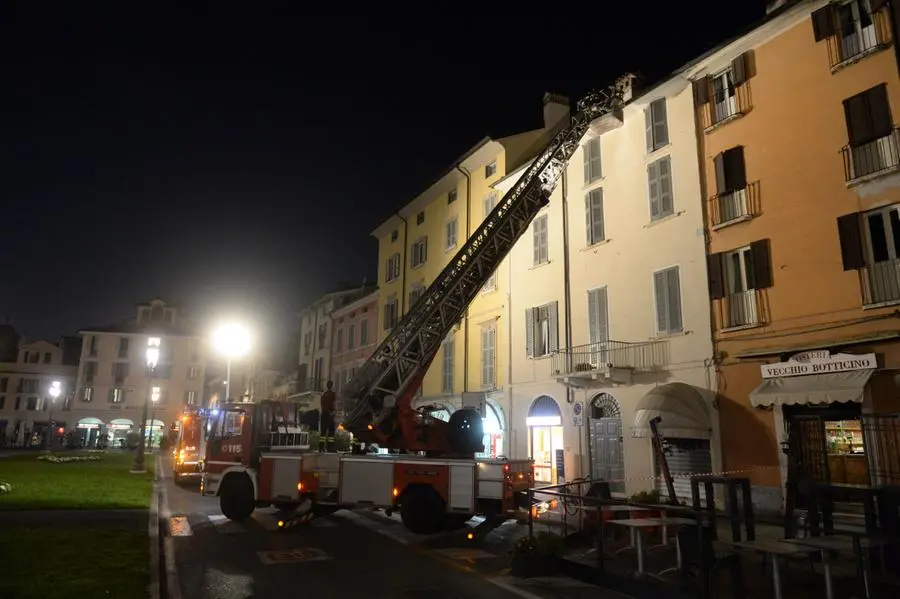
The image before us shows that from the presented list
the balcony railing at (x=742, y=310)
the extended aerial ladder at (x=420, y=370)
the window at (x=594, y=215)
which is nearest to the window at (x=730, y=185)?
the balcony railing at (x=742, y=310)

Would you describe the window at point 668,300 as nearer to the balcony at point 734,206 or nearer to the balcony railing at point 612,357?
the balcony railing at point 612,357

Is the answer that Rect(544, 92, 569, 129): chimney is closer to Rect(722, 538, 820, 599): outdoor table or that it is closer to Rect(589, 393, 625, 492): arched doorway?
Rect(589, 393, 625, 492): arched doorway

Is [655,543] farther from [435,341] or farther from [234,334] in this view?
[234,334]

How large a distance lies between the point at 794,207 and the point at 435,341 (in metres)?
9.55

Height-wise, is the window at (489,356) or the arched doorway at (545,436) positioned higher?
the window at (489,356)

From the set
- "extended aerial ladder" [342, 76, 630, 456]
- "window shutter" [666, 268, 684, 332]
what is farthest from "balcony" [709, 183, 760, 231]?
"extended aerial ladder" [342, 76, 630, 456]

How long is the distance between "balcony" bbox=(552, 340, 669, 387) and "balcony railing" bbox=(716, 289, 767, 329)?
195cm

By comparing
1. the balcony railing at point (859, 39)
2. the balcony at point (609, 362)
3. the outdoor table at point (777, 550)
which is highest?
the balcony railing at point (859, 39)

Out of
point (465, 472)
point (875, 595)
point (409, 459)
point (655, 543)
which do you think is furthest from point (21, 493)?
point (875, 595)

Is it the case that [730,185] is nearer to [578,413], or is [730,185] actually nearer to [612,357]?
[612,357]

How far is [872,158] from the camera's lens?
13.7 meters

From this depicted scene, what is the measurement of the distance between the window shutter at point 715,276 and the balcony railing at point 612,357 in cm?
205

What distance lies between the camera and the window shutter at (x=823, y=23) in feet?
48.8

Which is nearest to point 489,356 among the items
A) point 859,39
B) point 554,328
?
point 554,328
